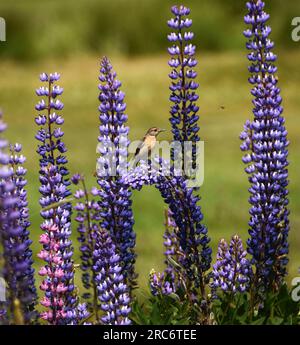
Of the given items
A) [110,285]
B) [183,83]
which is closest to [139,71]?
[183,83]

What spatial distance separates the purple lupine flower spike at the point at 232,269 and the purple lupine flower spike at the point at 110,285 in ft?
2.02

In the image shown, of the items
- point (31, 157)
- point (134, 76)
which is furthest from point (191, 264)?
point (134, 76)

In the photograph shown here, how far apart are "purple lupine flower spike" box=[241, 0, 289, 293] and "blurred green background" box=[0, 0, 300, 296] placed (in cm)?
735

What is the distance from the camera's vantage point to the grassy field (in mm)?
11694

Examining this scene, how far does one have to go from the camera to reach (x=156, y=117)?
54.8 feet

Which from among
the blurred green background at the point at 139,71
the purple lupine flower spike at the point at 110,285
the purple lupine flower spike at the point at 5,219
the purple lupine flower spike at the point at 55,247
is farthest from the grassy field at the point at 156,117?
the purple lupine flower spike at the point at 5,219

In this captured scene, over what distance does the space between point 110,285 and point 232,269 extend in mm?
768

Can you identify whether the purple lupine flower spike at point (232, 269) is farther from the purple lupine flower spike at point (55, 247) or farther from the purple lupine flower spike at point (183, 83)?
the purple lupine flower spike at point (55, 247)

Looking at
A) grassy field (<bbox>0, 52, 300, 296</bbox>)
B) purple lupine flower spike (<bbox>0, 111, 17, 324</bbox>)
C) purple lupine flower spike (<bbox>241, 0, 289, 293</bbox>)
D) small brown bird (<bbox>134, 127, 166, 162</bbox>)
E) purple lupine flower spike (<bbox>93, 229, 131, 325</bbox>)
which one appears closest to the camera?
purple lupine flower spike (<bbox>0, 111, 17, 324</bbox>)

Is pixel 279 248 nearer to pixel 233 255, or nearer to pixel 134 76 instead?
pixel 233 255

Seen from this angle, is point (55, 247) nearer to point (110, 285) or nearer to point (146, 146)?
point (110, 285)

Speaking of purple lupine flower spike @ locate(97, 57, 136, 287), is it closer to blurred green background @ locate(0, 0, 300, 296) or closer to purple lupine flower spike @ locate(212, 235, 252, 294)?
purple lupine flower spike @ locate(212, 235, 252, 294)

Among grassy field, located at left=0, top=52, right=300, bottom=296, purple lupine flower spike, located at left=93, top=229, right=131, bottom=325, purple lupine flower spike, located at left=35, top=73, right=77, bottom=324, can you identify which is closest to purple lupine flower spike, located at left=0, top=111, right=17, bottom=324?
purple lupine flower spike, located at left=35, top=73, right=77, bottom=324
